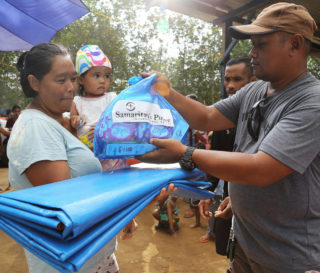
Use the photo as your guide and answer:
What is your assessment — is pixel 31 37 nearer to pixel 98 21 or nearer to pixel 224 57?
pixel 224 57

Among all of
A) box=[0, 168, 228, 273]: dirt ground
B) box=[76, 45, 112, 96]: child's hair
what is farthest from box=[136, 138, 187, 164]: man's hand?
box=[0, 168, 228, 273]: dirt ground

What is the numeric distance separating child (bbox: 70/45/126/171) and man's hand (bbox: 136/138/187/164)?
70 cm

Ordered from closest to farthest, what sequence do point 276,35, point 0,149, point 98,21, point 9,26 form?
point 276,35
point 9,26
point 0,149
point 98,21

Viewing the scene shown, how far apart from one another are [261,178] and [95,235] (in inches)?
28.3

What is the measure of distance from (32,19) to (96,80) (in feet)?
9.89

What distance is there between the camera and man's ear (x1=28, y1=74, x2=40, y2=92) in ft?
4.55

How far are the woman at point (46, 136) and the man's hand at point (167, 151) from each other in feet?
1.15

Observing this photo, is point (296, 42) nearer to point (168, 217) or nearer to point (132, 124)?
point (132, 124)

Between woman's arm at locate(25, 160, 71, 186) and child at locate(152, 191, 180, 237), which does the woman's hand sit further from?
child at locate(152, 191, 180, 237)

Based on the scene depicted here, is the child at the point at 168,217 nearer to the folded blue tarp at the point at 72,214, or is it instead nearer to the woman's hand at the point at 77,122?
the woman's hand at the point at 77,122

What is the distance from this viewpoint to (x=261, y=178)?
110 centimetres

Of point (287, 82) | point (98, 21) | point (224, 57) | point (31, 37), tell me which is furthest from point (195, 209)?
point (98, 21)

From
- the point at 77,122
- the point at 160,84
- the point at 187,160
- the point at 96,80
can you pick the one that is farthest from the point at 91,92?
the point at 187,160

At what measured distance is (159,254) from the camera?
3.78m
